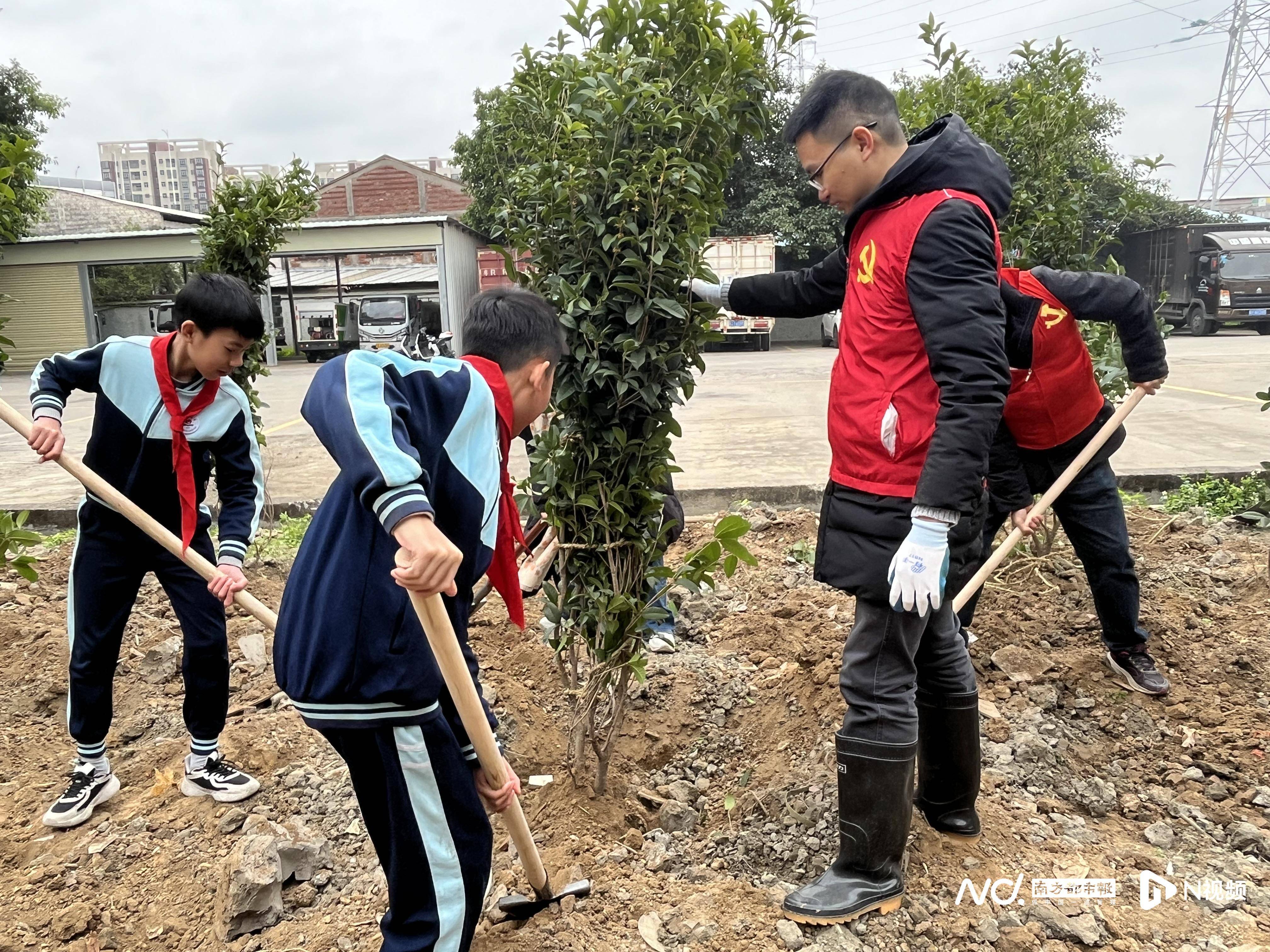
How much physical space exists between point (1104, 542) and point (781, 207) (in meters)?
22.7

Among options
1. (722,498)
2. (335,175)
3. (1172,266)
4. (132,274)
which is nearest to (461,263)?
(132,274)

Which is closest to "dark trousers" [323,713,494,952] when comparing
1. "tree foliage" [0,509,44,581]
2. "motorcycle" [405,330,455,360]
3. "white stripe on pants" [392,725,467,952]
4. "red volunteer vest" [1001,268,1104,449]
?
"white stripe on pants" [392,725,467,952]

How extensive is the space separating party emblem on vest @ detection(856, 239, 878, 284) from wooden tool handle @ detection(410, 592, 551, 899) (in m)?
1.25

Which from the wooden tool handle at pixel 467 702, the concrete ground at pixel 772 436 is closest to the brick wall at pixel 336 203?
the concrete ground at pixel 772 436

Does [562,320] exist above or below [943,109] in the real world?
below

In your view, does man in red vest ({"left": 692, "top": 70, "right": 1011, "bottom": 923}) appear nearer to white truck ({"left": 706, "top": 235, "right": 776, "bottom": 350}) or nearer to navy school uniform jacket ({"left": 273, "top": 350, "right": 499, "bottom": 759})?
navy school uniform jacket ({"left": 273, "top": 350, "right": 499, "bottom": 759})

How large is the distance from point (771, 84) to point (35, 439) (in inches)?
93.5

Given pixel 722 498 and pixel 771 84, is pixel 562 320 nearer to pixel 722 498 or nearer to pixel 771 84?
pixel 771 84

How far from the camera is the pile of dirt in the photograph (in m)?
2.21

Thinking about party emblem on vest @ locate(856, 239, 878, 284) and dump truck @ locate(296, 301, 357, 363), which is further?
dump truck @ locate(296, 301, 357, 363)

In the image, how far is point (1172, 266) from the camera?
22031 mm

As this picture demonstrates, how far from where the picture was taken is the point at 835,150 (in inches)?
85.7

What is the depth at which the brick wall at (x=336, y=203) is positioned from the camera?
42.2 metres

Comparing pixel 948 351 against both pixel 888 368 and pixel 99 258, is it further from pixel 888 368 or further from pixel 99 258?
pixel 99 258
